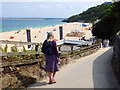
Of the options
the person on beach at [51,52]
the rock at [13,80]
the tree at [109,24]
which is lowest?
the rock at [13,80]

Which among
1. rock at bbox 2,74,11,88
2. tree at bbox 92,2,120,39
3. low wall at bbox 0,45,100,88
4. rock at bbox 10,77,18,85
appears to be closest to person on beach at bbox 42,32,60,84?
low wall at bbox 0,45,100,88

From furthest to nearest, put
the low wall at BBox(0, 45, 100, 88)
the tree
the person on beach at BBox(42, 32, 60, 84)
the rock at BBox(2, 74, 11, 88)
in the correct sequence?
the tree, the person on beach at BBox(42, 32, 60, 84), the low wall at BBox(0, 45, 100, 88), the rock at BBox(2, 74, 11, 88)

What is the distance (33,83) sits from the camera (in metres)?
4.72

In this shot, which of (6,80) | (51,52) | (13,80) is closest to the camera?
(6,80)

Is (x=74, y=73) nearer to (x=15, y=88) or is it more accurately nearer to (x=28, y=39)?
(x=15, y=88)

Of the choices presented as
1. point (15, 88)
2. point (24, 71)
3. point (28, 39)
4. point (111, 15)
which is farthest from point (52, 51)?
point (28, 39)

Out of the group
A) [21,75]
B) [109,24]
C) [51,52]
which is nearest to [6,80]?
[21,75]

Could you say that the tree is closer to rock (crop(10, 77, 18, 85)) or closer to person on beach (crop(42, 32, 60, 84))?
person on beach (crop(42, 32, 60, 84))

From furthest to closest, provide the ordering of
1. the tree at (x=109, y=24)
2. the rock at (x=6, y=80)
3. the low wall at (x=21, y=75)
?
the tree at (x=109, y=24), the low wall at (x=21, y=75), the rock at (x=6, y=80)

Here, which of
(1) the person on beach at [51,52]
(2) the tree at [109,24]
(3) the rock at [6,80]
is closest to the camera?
(3) the rock at [6,80]

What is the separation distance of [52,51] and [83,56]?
556 centimetres

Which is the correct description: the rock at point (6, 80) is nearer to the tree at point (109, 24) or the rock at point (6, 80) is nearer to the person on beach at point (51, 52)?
the person on beach at point (51, 52)

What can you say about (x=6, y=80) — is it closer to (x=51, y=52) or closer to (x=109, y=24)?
(x=51, y=52)

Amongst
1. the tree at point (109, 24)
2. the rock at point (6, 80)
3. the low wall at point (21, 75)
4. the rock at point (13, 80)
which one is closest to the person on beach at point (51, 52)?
the low wall at point (21, 75)
